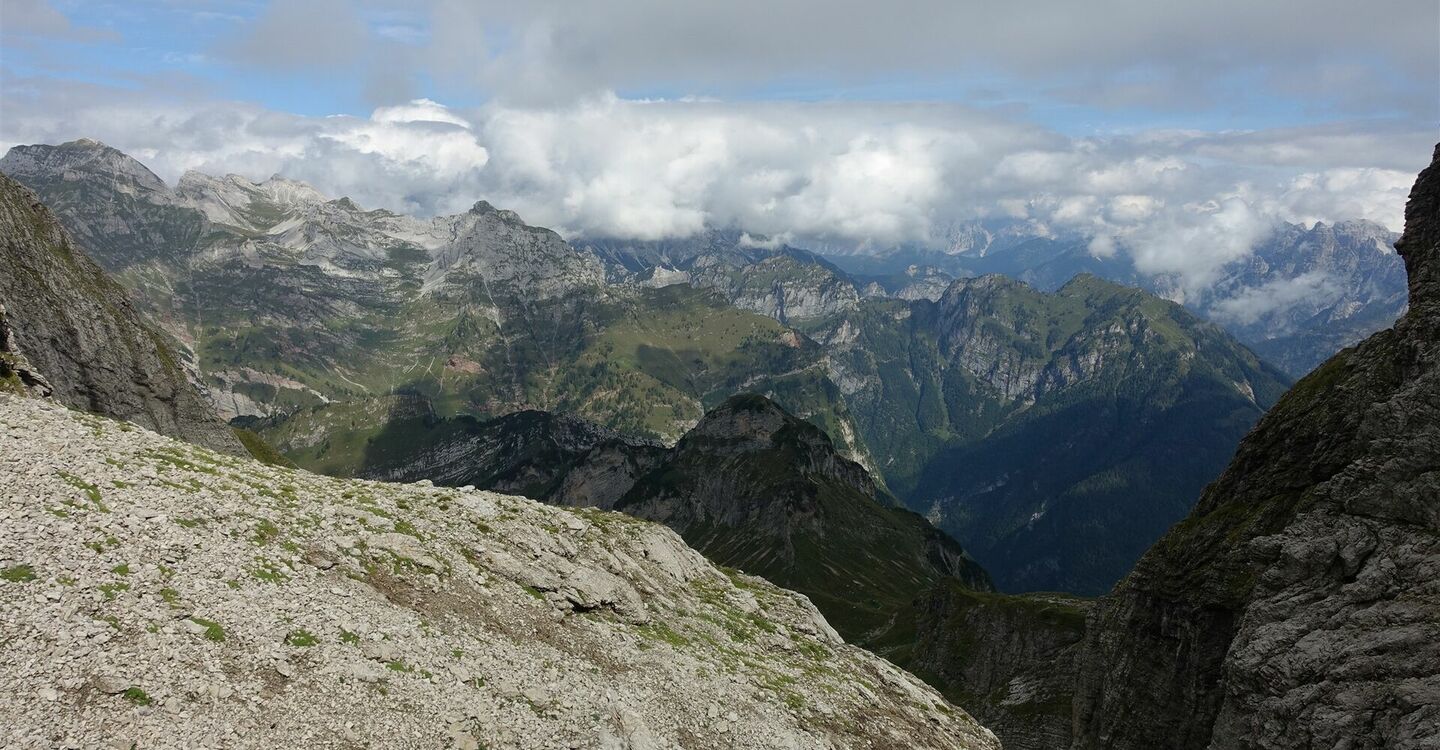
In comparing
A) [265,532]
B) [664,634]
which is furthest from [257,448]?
[265,532]

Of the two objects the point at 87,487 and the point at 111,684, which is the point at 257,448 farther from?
the point at 111,684

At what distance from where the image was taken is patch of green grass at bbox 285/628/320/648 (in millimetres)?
33469

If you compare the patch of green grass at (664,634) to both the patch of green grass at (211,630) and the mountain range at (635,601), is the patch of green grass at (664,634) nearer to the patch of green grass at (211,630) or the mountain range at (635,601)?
the mountain range at (635,601)

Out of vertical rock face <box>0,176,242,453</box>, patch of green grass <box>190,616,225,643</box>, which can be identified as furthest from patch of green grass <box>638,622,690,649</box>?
vertical rock face <box>0,176,242,453</box>

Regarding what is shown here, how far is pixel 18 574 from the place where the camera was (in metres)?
29.2

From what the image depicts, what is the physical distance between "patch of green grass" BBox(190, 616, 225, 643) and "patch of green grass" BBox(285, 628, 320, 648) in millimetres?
2580

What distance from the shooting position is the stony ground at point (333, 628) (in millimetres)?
28297

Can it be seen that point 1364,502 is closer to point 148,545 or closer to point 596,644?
point 596,644

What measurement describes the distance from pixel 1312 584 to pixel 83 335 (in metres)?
156

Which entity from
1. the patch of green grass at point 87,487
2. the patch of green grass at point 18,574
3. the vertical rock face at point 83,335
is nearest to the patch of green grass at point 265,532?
the patch of green grass at point 87,487

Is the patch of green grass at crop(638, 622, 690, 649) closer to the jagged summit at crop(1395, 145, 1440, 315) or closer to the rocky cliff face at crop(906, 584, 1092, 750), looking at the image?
the jagged summit at crop(1395, 145, 1440, 315)

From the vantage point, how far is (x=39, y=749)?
24609 millimetres

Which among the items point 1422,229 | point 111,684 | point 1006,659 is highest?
point 1422,229

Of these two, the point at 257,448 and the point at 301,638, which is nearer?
the point at 301,638
